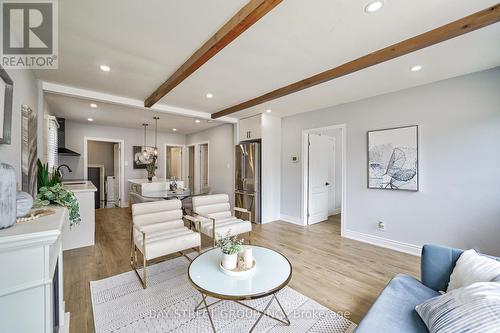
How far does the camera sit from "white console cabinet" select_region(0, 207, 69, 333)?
3.10 ft

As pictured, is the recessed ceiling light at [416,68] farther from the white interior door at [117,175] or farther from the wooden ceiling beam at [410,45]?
the white interior door at [117,175]

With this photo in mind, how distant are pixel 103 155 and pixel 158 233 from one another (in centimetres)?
652

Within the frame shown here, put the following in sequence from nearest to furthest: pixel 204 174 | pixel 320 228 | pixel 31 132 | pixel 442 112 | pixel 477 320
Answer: pixel 477 320 → pixel 31 132 → pixel 442 112 → pixel 320 228 → pixel 204 174

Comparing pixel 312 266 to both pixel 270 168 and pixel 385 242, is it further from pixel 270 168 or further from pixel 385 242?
pixel 270 168

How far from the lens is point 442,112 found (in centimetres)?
298

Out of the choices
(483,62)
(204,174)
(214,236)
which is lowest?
(214,236)

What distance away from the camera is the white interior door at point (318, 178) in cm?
482

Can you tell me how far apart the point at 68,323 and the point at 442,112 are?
491 cm

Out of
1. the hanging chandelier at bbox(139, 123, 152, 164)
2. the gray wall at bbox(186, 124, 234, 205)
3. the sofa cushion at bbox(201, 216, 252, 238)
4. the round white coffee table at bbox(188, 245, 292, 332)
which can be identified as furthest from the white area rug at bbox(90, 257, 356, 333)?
the hanging chandelier at bbox(139, 123, 152, 164)

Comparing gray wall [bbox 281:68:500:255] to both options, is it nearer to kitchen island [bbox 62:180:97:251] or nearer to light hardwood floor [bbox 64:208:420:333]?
light hardwood floor [bbox 64:208:420:333]

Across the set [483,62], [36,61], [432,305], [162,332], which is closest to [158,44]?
[36,61]

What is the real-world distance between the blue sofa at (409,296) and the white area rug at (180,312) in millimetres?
534

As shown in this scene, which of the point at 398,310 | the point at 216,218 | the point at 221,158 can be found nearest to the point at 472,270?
the point at 398,310

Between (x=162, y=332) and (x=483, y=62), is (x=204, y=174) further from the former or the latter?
(x=483, y=62)
